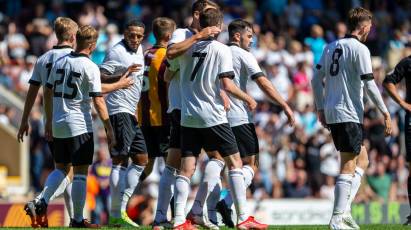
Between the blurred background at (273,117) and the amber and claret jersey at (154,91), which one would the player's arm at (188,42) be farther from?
the blurred background at (273,117)

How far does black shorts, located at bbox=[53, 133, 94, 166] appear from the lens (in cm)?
1395

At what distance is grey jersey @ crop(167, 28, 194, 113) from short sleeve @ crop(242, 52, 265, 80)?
0.78 m

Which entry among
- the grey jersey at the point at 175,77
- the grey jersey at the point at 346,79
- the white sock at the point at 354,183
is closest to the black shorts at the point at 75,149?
the grey jersey at the point at 175,77

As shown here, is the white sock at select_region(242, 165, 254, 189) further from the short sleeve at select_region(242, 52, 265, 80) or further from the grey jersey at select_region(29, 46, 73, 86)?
the grey jersey at select_region(29, 46, 73, 86)

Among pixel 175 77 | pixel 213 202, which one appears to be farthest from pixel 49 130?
pixel 213 202

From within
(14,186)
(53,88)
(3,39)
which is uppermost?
(3,39)

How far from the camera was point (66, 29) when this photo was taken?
559 inches

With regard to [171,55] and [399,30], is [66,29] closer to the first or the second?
[171,55]

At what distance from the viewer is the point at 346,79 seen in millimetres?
13406

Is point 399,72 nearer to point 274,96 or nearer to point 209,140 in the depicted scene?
point 274,96

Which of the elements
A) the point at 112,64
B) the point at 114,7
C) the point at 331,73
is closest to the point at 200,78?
the point at 331,73

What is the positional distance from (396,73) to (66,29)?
14.7 ft

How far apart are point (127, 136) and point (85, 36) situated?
1.72 m

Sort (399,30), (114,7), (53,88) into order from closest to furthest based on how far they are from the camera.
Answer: (53,88) < (114,7) < (399,30)
